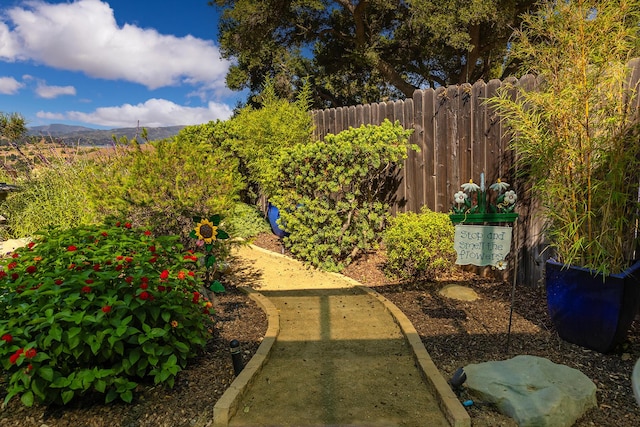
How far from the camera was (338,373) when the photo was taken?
112 inches

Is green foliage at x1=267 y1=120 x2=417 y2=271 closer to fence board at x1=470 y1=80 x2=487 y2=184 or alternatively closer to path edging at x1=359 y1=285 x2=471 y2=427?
fence board at x1=470 y1=80 x2=487 y2=184

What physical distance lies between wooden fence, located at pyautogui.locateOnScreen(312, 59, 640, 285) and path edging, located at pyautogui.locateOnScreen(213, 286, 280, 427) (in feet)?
8.55

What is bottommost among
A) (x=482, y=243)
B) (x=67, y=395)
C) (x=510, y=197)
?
(x=67, y=395)

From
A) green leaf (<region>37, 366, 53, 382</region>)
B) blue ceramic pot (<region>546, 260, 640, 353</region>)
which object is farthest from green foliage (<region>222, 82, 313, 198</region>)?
green leaf (<region>37, 366, 53, 382</region>)

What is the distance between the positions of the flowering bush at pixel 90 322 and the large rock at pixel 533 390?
1.78 metres

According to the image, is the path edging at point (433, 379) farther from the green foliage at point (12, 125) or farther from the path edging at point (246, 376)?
the green foliage at point (12, 125)

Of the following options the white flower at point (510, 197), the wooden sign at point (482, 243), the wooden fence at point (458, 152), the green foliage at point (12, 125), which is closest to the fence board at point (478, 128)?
the wooden fence at point (458, 152)

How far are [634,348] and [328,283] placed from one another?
9.48 ft

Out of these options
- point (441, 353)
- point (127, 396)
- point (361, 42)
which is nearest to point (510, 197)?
point (441, 353)

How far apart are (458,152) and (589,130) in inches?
79.4

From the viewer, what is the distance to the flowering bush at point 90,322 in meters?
2.14

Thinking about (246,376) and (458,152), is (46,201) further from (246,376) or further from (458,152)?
(458,152)

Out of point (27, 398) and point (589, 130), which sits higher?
point (589, 130)

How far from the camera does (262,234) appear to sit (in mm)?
7645
